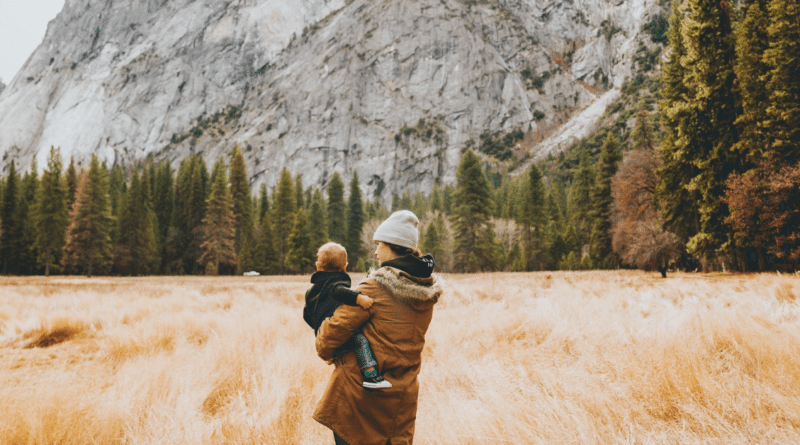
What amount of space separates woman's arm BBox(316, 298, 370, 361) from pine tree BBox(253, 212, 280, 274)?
51.9m

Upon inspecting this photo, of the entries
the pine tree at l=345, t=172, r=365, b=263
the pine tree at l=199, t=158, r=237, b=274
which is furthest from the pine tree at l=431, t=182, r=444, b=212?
→ the pine tree at l=199, t=158, r=237, b=274

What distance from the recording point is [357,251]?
6488 cm

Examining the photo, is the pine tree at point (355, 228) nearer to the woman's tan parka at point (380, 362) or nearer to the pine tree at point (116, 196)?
the pine tree at point (116, 196)

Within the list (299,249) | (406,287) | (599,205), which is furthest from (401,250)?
(299,249)

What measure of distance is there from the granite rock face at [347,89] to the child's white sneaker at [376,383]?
151 meters

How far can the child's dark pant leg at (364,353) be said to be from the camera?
2.10 m

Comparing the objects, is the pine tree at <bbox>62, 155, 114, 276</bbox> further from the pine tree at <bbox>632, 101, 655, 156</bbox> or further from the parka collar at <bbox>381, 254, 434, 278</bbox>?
the pine tree at <bbox>632, 101, 655, 156</bbox>

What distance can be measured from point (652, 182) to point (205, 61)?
204016 millimetres

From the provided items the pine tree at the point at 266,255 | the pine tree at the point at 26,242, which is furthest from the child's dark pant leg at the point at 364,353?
the pine tree at the point at 26,242

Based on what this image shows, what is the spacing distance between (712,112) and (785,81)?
3.76m

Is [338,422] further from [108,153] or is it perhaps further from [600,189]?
[108,153]

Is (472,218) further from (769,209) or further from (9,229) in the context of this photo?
(9,229)

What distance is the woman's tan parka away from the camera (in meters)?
2.13

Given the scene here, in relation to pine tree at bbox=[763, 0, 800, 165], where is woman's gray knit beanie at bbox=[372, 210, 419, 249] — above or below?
below
